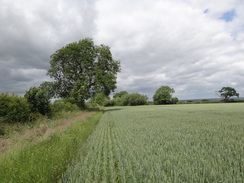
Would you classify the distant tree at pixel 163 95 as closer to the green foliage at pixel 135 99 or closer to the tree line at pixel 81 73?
the green foliage at pixel 135 99


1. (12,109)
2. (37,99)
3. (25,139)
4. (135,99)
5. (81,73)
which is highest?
(81,73)

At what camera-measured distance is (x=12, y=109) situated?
9.86 metres

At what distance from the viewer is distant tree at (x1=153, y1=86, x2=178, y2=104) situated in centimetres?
8906

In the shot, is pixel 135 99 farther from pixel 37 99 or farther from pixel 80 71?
pixel 37 99

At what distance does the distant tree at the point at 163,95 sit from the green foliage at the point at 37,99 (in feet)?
272

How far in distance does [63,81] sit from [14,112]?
19780mm

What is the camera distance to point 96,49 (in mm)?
30812

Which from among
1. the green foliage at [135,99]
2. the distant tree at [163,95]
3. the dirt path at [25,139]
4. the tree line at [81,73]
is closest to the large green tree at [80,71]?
the tree line at [81,73]

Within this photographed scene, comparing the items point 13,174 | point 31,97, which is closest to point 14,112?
point 31,97

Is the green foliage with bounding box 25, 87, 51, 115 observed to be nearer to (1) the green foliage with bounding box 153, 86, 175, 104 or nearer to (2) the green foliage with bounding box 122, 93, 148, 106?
(2) the green foliage with bounding box 122, 93, 148, 106

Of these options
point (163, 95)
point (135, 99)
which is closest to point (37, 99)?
point (135, 99)

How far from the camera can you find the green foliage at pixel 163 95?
8906 centimetres

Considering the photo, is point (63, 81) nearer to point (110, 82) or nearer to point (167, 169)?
point (110, 82)

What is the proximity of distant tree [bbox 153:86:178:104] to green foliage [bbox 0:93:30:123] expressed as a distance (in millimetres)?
85686
